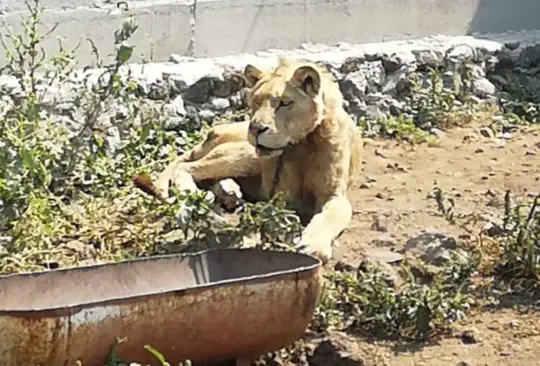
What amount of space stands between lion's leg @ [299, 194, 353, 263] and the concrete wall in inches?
80.3

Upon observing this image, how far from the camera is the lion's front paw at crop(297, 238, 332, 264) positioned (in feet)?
20.5

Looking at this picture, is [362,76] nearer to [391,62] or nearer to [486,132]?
[391,62]

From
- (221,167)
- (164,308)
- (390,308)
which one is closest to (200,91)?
(221,167)

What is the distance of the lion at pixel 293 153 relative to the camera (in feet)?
21.7

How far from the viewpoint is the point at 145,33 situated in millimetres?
8367

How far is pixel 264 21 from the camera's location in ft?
29.2

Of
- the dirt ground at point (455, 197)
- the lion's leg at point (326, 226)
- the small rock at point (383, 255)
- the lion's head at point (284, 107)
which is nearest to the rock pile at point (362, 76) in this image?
the dirt ground at point (455, 197)

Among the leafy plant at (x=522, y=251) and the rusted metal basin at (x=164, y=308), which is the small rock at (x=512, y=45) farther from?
the rusted metal basin at (x=164, y=308)

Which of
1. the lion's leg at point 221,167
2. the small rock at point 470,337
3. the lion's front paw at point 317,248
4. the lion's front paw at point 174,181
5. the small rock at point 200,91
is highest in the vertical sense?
the small rock at point 200,91

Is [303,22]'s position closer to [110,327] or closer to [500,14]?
[500,14]

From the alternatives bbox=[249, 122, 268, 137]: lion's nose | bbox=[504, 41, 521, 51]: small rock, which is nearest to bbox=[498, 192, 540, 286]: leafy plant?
bbox=[249, 122, 268, 137]: lion's nose

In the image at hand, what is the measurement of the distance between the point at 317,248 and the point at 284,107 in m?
0.82

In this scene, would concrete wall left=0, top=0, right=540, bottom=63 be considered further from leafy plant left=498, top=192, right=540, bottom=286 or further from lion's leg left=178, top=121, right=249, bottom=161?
leafy plant left=498, top=192, right=540, bottom=286

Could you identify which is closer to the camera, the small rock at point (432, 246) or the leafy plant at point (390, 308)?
the leafy plant at point (390, 308)
